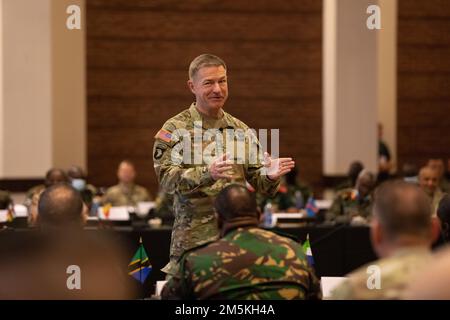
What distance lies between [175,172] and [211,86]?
1.55ft

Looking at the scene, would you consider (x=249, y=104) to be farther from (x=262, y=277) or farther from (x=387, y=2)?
(x=262, y=277)

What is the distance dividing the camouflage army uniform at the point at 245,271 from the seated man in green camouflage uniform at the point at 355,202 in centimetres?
500

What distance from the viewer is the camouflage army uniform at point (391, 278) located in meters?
2.44

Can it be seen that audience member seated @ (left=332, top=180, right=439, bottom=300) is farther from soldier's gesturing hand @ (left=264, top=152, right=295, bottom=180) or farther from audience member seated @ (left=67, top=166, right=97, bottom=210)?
audience member seated @ (left=67, top=166, right=97, bottom=210)

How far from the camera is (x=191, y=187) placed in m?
4.06

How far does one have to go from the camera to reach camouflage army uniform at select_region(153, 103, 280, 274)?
4133 mm

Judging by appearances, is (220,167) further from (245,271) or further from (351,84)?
(351,84)

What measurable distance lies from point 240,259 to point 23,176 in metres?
9.02

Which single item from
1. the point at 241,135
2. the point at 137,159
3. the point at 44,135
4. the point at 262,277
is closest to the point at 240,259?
the point at 262,277

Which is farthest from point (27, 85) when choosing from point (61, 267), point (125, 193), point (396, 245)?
point (396, 245)

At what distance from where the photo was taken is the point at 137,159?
539 inches

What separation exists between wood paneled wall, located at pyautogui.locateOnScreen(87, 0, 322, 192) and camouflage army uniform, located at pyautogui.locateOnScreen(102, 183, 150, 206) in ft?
8.74

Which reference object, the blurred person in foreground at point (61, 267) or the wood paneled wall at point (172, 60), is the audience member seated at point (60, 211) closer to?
the blurred person in foreground at point (61, 267)

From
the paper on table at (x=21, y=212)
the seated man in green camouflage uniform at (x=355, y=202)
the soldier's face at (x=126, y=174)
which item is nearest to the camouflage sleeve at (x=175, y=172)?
the paper on table at (x=21, y=212)
